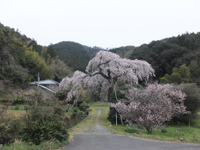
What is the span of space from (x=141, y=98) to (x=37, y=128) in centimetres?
570

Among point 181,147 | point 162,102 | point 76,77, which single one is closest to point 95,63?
point 76,77

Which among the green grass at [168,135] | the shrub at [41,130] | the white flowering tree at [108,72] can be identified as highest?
the white flowering tree at [108,72]

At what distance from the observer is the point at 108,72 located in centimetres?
1351

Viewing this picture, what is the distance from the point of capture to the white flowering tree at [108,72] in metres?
12.8

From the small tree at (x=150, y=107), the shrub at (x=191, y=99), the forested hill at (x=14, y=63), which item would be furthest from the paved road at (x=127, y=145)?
the forested hill at (x=14, y=63)

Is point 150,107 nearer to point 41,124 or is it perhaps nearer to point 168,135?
point 168,135

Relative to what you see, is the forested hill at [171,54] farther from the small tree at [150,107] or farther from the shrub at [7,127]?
the shrub at [7,127]

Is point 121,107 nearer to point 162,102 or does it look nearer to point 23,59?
point 162,102

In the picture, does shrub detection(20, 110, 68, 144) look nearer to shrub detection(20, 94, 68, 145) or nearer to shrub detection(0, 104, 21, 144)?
shrub detection(20, 94, 68, 145)

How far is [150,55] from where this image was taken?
125 ft

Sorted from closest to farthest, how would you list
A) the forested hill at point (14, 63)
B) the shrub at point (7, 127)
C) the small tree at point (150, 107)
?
the shrub at point (7, 127)
the small tree at point (150, 107)
the forested hill at point (14, 63)

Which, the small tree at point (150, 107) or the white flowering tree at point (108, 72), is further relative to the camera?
the white flowering tree at point (108, 72)

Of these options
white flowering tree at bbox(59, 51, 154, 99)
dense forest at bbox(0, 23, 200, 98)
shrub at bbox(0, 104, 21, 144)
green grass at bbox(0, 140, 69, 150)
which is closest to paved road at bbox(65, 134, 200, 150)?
green grass at bbox(0, 140, 69, 150)

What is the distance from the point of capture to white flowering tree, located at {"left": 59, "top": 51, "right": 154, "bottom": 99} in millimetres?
12766
